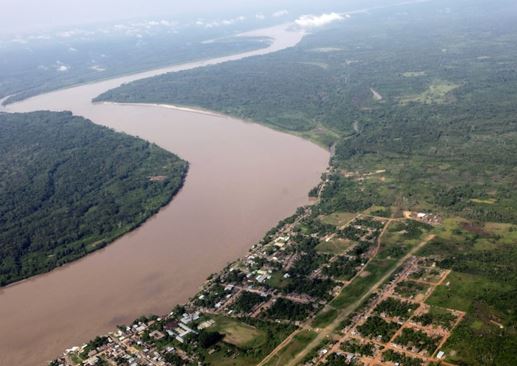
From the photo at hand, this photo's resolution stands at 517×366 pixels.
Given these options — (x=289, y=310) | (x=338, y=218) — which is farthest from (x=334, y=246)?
(x=289, y=310)

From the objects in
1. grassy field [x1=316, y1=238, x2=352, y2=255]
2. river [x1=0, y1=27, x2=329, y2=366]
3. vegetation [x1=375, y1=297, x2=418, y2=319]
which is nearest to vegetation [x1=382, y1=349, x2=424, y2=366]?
vegetation [x1=375, y1=297, x2=418, y2=319]

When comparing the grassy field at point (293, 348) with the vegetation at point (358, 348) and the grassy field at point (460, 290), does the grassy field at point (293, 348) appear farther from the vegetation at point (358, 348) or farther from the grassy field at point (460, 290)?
the grassy field at point (460, 290)

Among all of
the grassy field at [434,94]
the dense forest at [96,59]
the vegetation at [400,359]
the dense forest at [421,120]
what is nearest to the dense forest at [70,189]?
the dense forest at [421,120]

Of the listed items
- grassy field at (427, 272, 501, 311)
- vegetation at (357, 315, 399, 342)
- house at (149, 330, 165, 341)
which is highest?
house at (149, 330, 165, 341)

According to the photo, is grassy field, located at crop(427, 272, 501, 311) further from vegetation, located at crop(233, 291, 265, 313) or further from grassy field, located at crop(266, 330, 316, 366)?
vegetation, located at crop(233, 291, 265, 313)

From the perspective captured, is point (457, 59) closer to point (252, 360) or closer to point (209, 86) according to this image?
point (209, 86)

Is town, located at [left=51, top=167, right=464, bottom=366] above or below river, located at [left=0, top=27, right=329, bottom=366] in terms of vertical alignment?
below

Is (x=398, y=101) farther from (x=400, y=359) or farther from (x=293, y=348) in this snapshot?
(x=400, y=359)

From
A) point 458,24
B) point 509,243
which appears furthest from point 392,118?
point 458,24
